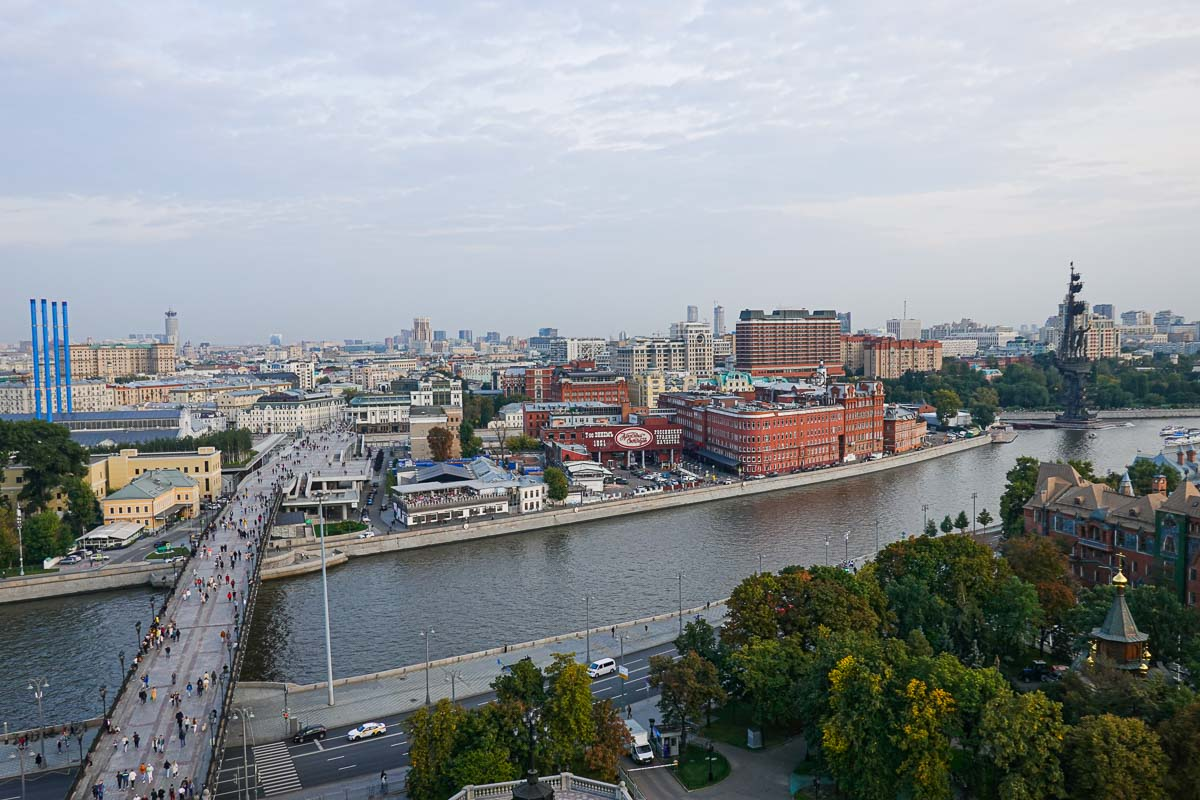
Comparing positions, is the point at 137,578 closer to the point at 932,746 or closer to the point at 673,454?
the point at 932,746

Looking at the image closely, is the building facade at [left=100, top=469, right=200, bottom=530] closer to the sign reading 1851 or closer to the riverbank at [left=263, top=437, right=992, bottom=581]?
the riverbank at [left=263, top=437, right=992, bottom=581]

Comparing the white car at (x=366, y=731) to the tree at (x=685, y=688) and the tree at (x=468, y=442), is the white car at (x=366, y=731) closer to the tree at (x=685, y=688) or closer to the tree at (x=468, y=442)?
the tree at (x=685, y=688)

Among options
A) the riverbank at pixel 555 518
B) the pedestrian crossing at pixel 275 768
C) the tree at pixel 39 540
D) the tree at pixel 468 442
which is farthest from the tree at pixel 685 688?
the tree at pixel 468 442

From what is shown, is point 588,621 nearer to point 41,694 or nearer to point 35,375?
point 41,694

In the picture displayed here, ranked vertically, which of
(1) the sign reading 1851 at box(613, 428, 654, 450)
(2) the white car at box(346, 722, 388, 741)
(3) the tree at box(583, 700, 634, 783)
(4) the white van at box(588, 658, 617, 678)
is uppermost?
(1) the sign reading 1851 at box(613, 428, 654, 450)

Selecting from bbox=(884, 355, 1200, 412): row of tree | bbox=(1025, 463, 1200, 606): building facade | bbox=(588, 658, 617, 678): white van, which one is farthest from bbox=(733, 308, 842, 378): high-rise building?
bbox=(588, 658, 617, 678): white van

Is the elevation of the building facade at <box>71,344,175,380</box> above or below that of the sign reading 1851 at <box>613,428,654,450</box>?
above

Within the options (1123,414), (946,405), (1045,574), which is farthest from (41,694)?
(1123,414)
